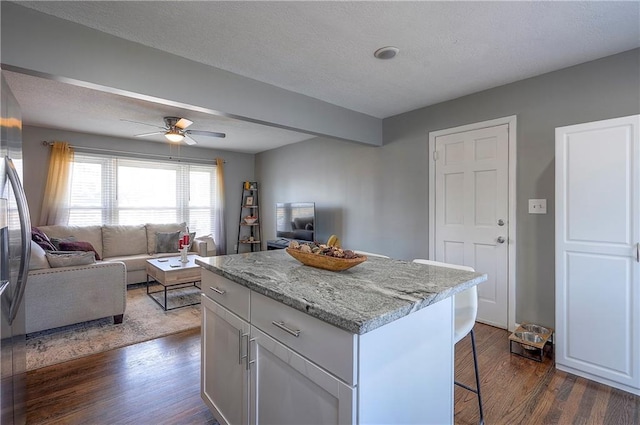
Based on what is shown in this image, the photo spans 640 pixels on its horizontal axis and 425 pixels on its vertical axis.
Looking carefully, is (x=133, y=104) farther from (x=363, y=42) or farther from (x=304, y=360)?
(x=304, y=360)

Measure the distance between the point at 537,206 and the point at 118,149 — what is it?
5909 millimetres

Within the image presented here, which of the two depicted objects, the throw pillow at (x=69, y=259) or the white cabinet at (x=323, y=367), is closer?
the white cabinet at (x=323, y=367)

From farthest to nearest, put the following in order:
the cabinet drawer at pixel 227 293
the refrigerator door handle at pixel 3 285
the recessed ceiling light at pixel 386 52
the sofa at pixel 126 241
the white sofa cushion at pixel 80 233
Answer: the sofa at pixel 126 241
the white sofa cushion at pixel 80 233
the recessed ceiling light at pixel 386 52
the cabinet drawer at pixel 227 293
the refrigerator door handle at pixel 3 285

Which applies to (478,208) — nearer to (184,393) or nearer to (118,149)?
(184,393)

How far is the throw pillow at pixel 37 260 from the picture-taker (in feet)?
8.75

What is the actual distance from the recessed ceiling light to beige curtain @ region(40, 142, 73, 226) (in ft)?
15.8

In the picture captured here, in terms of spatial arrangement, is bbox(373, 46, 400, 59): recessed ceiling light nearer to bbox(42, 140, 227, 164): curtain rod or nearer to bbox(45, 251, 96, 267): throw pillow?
bbox(45, 251, 96, 267): throw pillow

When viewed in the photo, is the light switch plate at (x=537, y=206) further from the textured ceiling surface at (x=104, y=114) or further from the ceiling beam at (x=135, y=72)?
the textured ceiling surface at (x=104, y=114)

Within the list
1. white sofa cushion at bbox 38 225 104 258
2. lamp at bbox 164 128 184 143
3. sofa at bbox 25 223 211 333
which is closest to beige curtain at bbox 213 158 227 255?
white sofa cushion at bbox 38 225 104 258

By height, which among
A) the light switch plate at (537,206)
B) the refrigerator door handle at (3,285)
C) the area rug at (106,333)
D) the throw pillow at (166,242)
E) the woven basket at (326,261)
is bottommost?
the area rug at (106,333)

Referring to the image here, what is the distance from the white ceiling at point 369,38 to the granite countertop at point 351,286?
1.54m

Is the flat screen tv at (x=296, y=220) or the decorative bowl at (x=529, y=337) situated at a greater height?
the flat screen tv at (x=296, y=220)

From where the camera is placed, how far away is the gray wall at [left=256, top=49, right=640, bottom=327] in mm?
2504

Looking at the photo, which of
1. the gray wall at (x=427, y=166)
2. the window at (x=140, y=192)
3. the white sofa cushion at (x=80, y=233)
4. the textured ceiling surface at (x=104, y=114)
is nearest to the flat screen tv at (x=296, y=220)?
the gray wall at (x=427, y=166)
